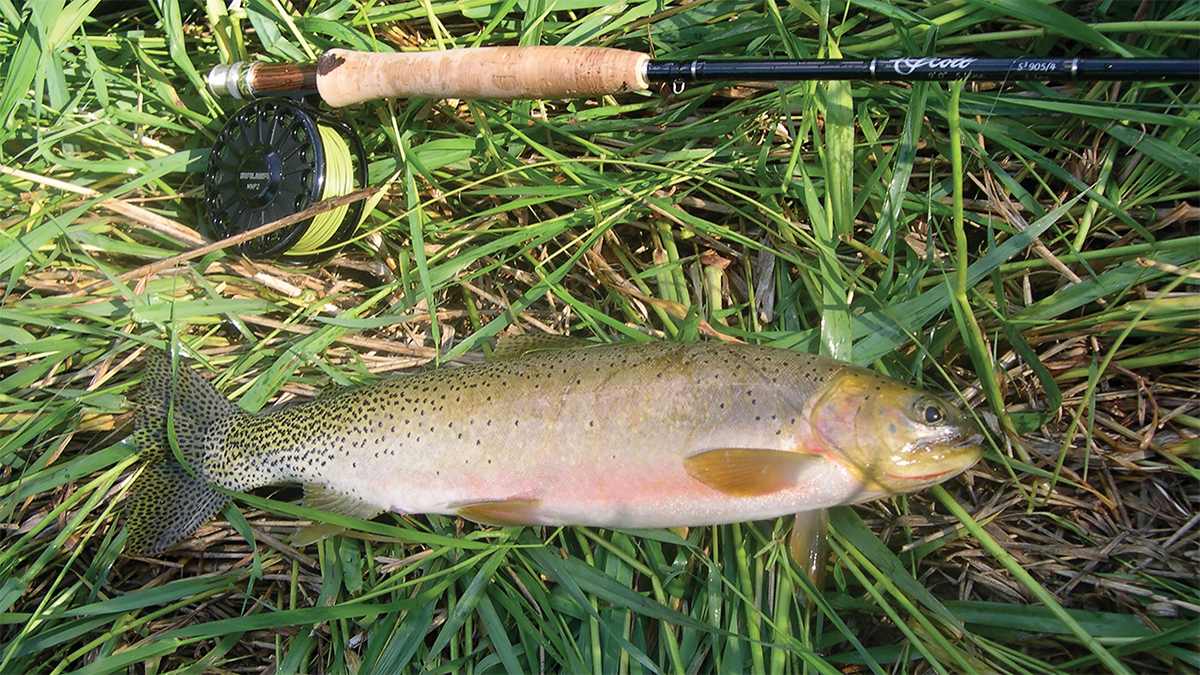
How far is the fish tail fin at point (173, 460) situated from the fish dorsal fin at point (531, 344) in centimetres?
93

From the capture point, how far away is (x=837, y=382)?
1.76 m

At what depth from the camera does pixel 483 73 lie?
2.09 metres

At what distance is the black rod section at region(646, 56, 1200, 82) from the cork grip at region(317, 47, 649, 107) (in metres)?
0.13

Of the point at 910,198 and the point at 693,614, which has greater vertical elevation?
the point at 910,198

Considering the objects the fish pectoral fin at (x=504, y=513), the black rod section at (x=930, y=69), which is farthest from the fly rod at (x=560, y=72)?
the fish pectoral fin at (x=504, y=513)

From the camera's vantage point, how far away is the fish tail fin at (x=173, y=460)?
2.15m

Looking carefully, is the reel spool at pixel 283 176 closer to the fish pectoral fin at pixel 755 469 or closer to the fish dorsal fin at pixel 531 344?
the fish dorsal fin at pixel 531 344

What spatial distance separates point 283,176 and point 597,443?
1.45 meters

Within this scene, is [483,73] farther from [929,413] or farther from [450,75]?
[929,413]

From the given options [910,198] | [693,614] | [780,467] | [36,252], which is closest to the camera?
[780,467]

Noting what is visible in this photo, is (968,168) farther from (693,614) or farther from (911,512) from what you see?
(693,614)

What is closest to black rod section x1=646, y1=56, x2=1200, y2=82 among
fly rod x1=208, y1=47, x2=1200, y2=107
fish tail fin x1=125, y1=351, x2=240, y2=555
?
fly rod x1=208, y1=47, x2=1200, y2=107

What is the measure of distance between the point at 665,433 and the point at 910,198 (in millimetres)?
1097

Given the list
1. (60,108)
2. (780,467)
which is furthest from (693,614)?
(60,108)
